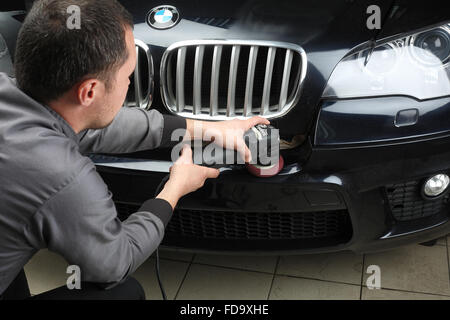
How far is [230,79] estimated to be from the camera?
1.65 meters

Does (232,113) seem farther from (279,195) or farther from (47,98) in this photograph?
(47,98)

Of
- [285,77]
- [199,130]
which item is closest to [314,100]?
[285,77]

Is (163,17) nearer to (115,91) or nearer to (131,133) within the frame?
(131,133)

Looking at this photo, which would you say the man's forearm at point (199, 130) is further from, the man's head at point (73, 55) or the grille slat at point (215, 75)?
the man's head at point (73, 55)

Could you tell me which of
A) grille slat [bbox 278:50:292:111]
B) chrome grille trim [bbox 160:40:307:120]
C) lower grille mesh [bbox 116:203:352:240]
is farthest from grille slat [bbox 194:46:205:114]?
lower grille mesh [bbox 116:203:352:240]

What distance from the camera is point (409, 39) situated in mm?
1629

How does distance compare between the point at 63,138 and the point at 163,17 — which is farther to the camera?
the point at 163,17

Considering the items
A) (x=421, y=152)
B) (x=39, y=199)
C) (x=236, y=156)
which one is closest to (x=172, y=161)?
(x=236, y=156)

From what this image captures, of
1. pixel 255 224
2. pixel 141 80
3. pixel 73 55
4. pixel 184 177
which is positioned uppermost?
pixel 73 55

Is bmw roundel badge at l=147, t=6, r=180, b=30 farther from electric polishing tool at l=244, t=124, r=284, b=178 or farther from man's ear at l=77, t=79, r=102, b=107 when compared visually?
man's ear at l=77, t=79, r=102, b=107

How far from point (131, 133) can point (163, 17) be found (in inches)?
15.7

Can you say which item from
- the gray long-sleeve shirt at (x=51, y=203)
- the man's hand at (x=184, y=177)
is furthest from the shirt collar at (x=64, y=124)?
the man's hand at (x=184, y=177)

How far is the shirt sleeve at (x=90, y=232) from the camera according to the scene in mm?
1121

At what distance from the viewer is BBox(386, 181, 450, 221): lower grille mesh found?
1703 mm
